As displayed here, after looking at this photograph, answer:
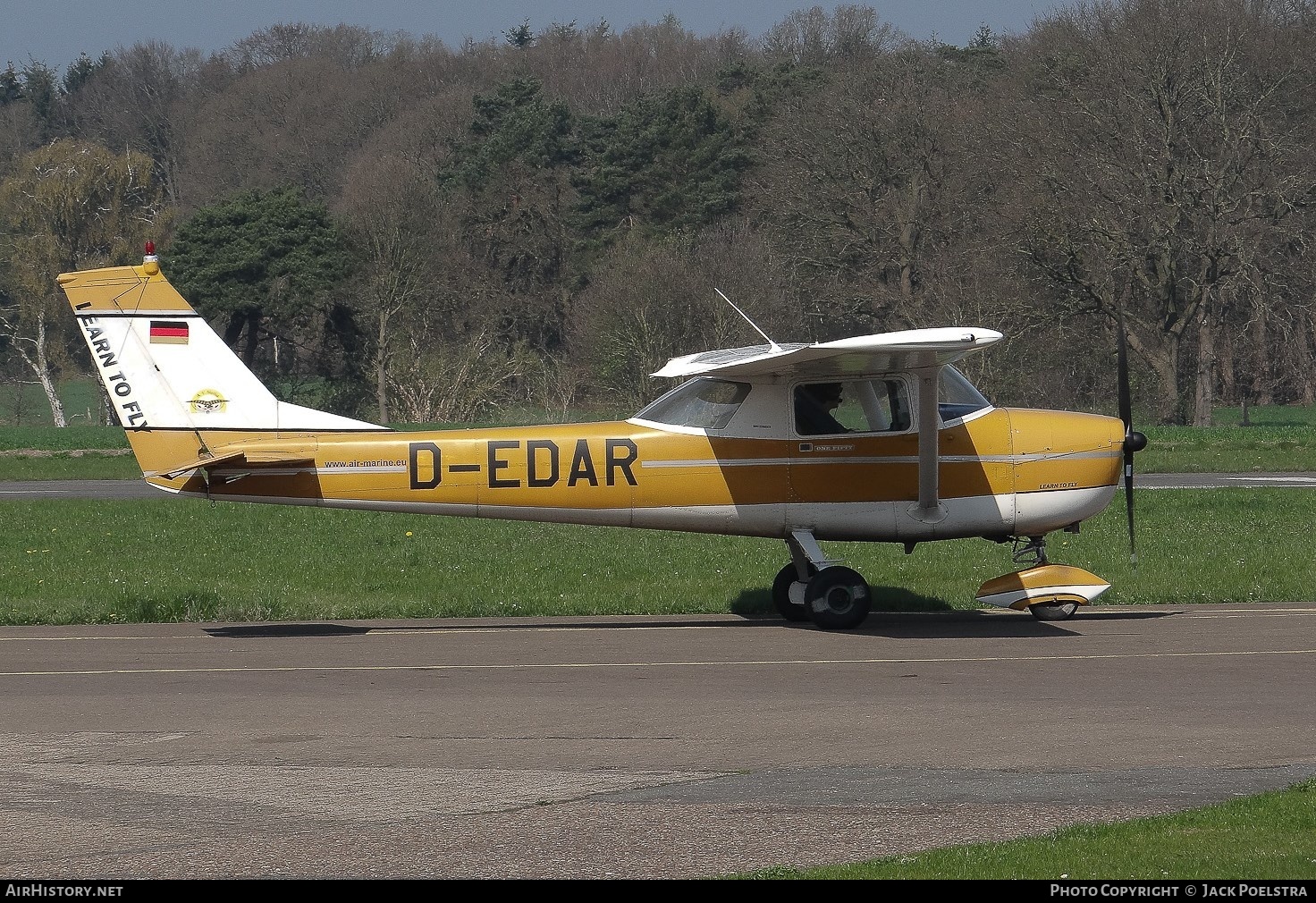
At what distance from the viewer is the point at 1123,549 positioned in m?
18.0

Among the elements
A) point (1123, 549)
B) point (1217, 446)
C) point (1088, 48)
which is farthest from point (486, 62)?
point (1123, 549)

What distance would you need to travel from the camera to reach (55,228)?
6488 cm

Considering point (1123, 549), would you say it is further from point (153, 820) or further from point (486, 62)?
point (486, 62)

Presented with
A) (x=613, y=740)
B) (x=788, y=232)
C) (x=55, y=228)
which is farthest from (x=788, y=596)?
(x=55, y=228)

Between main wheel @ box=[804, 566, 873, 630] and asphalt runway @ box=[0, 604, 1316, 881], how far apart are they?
0.90ft

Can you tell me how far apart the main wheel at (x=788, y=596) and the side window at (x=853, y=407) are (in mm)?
1410

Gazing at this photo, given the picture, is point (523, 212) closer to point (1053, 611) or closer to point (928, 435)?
point (1053, 611)

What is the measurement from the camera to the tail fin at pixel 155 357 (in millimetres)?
13281

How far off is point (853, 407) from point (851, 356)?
96 centimetres

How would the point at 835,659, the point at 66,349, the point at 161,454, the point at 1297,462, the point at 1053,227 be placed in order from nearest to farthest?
the point at 835,659 → the point at 161,454 → the point at 1297,462 → the point at 1053,227 → the point at 66,349

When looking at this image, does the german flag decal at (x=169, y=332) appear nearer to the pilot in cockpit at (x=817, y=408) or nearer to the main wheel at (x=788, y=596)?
the pilot in cockpit at (x=817, y=408)

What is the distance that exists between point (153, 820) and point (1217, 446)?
3392cm

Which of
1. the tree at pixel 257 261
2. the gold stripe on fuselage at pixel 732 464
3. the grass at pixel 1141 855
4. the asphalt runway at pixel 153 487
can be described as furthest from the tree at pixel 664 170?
the grass at pixel 1141 855

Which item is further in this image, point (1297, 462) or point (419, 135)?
point (419, 135)
